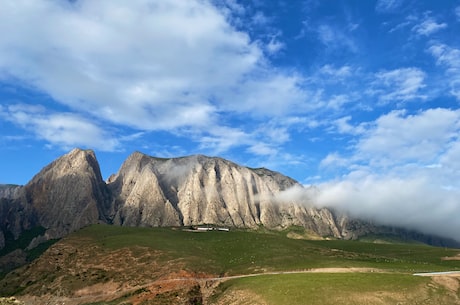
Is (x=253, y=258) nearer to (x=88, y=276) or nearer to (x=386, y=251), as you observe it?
(x=88, y=276)

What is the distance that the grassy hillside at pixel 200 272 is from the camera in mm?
76375

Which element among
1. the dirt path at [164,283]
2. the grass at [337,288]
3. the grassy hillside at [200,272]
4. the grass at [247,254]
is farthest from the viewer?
the grass at [247,254]

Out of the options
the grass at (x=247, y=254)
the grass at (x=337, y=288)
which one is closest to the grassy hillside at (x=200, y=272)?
the grass at (x=337, y=288)

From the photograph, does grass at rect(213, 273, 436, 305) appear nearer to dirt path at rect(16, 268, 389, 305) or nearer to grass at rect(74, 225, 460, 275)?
dirt path at rect(16, 268, 389, 305)

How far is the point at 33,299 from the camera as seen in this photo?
102188 mm

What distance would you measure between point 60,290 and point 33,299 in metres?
6.92

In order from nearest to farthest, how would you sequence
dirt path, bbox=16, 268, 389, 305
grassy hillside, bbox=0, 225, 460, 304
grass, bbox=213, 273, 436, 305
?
grass, bbox=213, 273, 436, 305 < grassy hillside, bbox=0, 225, 460, 304 < dirt path, bbox=16, 268, 389, 305

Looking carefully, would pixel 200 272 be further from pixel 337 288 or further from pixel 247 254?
pixel 337 288

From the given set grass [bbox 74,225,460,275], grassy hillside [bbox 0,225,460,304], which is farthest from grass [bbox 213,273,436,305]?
grass [bbox 74,225,460,275]

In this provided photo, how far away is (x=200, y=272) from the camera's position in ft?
341

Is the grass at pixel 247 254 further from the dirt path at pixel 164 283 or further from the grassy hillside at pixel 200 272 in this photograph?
the dirt path at pixel 164 283

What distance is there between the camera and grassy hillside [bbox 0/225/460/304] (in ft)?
251

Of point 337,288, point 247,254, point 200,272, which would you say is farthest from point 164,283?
point 337,288

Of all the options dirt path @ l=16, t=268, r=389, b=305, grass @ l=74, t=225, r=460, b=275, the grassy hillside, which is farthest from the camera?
grass @ l=74, t=225, r=460, b=275
